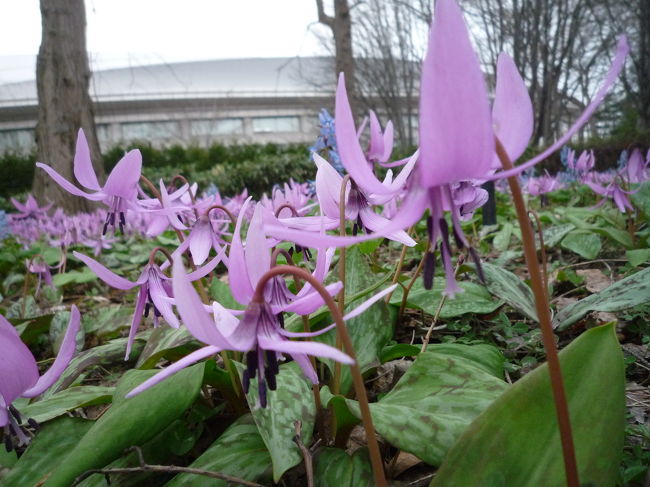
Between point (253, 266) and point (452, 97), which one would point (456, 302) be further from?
point (452, 97)

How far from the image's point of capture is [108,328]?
1.76m

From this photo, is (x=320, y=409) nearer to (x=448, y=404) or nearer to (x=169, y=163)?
(x=448, y=404)

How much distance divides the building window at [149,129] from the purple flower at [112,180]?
34.4 meters

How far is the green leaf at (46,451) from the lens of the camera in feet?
2.79

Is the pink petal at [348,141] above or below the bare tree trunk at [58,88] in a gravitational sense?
below

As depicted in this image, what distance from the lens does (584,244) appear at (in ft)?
6.80

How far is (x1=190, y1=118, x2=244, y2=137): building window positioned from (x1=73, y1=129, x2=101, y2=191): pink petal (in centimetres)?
3164

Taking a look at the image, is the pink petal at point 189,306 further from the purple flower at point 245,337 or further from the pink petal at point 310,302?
the pink petal at point 310,302

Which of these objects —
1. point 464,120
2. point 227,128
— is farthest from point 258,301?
point 227,128

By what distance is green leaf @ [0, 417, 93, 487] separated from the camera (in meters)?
0.85

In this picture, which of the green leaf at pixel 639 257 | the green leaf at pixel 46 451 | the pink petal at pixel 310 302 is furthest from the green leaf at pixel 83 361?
the green leaf at pixel 639 257

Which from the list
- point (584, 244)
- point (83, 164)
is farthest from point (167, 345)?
point (584, 244)

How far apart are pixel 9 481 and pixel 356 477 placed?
2.04ft

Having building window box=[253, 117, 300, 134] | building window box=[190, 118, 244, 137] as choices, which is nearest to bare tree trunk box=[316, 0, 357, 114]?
building window box=[190, 118, 244, 137]
